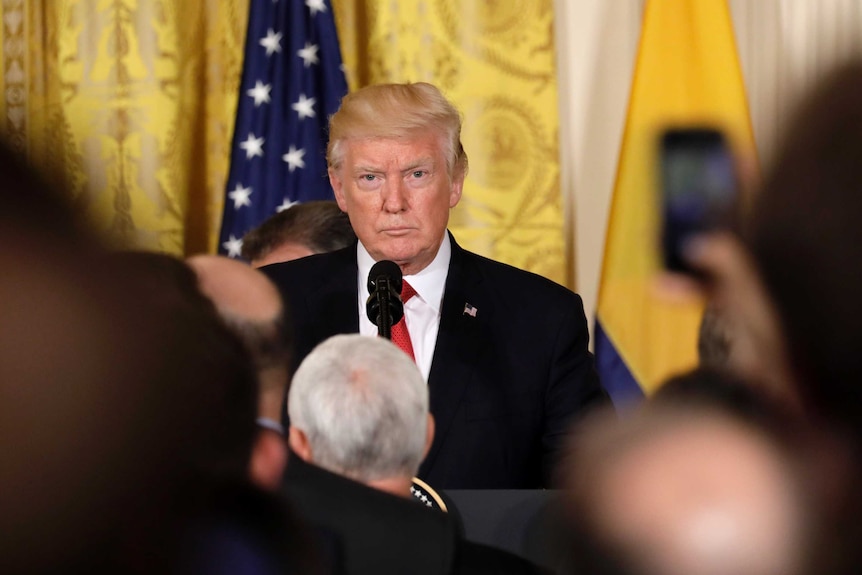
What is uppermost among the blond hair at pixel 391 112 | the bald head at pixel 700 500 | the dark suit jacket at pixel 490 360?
the blond hair at pixel 391 112

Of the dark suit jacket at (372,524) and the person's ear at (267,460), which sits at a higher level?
the person's ear at (267,460)

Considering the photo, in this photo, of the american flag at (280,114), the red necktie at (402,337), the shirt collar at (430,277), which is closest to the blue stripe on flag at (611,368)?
the american flag at (280,114)

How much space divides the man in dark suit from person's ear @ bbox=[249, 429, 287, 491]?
6.38 feet

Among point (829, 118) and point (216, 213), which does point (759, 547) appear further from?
point (216, 213)

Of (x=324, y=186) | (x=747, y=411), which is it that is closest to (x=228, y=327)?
(x=747, y=411)

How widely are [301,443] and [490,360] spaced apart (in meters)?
1.32

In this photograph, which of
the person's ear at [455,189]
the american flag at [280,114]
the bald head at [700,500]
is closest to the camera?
the bald head at [700,500]

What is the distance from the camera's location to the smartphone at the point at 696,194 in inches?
15.2

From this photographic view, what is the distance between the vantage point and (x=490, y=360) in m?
2.58

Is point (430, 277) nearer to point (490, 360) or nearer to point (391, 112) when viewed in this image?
point (490, 360)

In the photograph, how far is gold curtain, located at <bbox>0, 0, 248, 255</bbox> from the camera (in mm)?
4664

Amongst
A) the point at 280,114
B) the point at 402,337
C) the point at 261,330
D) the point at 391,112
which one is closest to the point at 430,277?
the point at 402,337

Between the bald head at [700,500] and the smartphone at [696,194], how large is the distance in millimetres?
61

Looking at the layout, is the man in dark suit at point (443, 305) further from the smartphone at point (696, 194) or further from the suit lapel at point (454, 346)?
the smartphone at point (696, 194)
